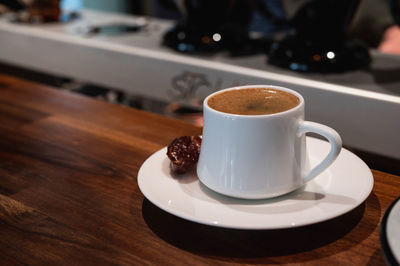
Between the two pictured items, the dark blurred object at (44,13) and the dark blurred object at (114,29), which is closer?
the dark blurred object at (114,29)

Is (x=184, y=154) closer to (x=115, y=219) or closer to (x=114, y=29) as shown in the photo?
(x=115, y=219)

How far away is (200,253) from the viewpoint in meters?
0.39

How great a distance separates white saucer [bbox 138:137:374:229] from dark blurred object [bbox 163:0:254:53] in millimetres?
512

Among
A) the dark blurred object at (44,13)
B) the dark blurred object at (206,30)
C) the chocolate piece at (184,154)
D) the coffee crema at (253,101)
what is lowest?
the dark blurred object at (44,13)

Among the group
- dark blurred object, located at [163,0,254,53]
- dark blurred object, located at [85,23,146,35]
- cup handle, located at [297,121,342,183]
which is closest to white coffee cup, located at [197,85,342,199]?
cup handle, located at [297,121,342,183]

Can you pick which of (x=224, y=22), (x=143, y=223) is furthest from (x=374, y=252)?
(x=224, y=22)

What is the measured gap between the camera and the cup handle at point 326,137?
395mm

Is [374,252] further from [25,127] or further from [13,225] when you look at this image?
[25,127]

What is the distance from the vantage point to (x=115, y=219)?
0.45 meters

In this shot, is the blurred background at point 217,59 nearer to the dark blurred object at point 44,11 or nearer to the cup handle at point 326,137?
the dark blurred object at point 44,11

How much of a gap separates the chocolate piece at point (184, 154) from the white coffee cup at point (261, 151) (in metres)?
0.06

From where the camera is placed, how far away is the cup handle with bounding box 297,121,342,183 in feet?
1.29

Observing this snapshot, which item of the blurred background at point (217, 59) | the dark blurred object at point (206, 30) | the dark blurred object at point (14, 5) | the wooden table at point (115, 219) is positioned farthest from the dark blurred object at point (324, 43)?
the dark blurred object at point (14, 5)

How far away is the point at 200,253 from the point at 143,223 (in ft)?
0.24
